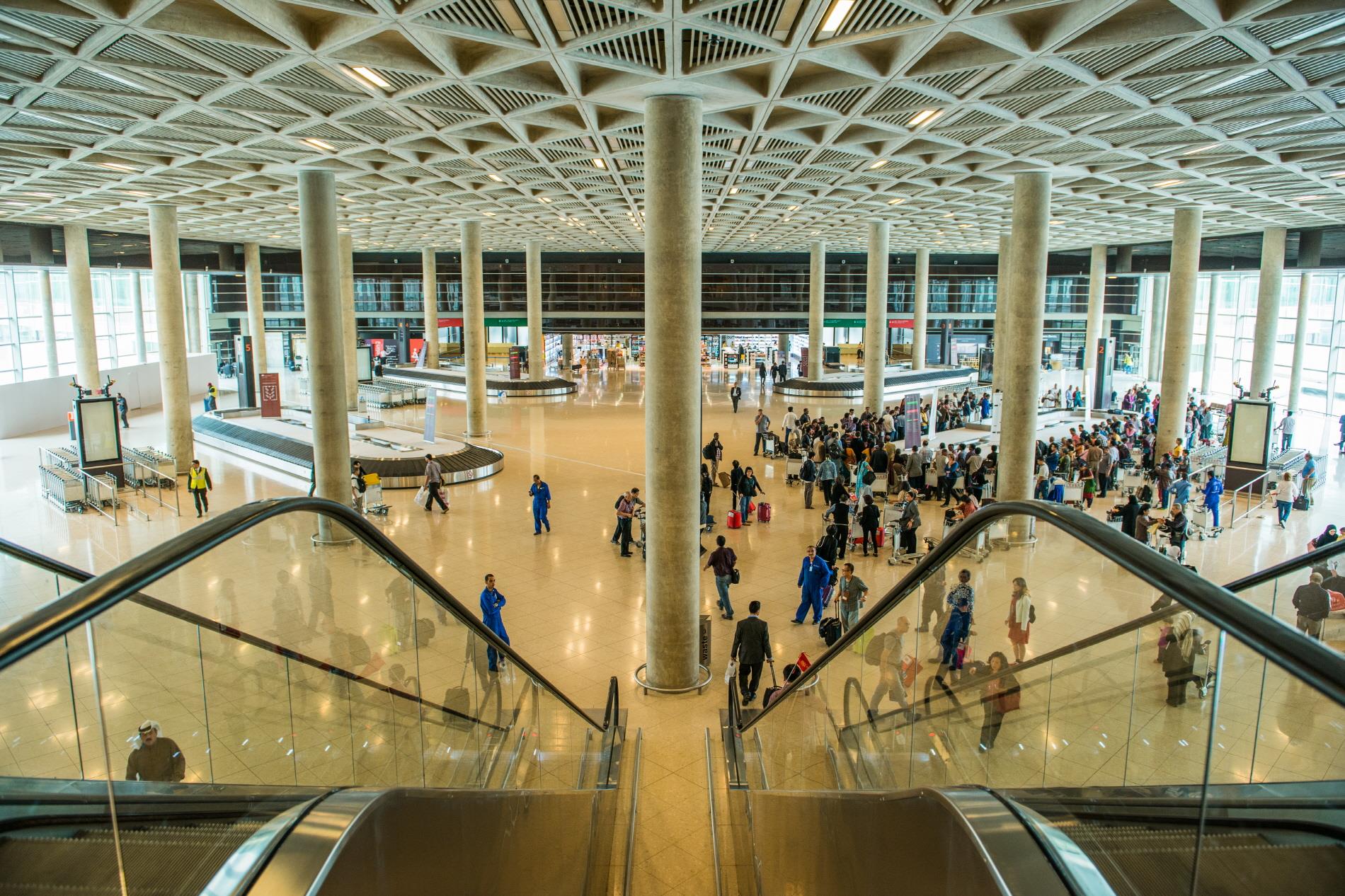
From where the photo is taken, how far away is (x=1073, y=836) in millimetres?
2486

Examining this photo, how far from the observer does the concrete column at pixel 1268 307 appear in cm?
2884

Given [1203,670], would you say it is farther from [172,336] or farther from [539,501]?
[172,336]

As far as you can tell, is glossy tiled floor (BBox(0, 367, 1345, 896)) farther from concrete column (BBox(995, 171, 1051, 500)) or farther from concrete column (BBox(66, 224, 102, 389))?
concrete column (BBox(995, 171, 1051, 500))

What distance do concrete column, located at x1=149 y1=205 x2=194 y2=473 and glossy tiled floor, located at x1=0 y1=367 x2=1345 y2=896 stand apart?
169 cm

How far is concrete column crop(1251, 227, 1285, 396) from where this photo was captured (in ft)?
94.6

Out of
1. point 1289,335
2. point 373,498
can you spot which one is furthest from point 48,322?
point 1289,335

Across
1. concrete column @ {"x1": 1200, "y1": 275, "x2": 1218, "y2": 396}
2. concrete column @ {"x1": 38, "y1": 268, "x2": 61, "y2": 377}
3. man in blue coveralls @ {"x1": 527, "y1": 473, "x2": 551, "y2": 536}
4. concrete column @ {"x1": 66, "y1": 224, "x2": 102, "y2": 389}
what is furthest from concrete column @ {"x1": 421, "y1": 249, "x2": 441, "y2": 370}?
concrete column @ {"x1": 1200, "y1": 275, "x2": 1218, "y2": 396}

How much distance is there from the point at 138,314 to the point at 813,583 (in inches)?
1832

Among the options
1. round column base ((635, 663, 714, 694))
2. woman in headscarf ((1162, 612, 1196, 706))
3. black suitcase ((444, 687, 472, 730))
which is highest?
woman in headscarf ((1162, 612, 1196, 706))

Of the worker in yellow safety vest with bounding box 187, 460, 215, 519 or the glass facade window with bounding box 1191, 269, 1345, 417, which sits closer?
the worker in yellow safety vest with bounding box 187, 460, 215, 519

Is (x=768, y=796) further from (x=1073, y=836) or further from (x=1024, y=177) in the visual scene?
(x=1024, y=177)

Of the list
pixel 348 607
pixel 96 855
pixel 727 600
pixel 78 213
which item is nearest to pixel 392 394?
pixel 78 213

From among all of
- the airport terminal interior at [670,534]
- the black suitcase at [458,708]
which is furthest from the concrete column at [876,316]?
the black suitcase at [458,708]

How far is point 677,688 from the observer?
421 inches
